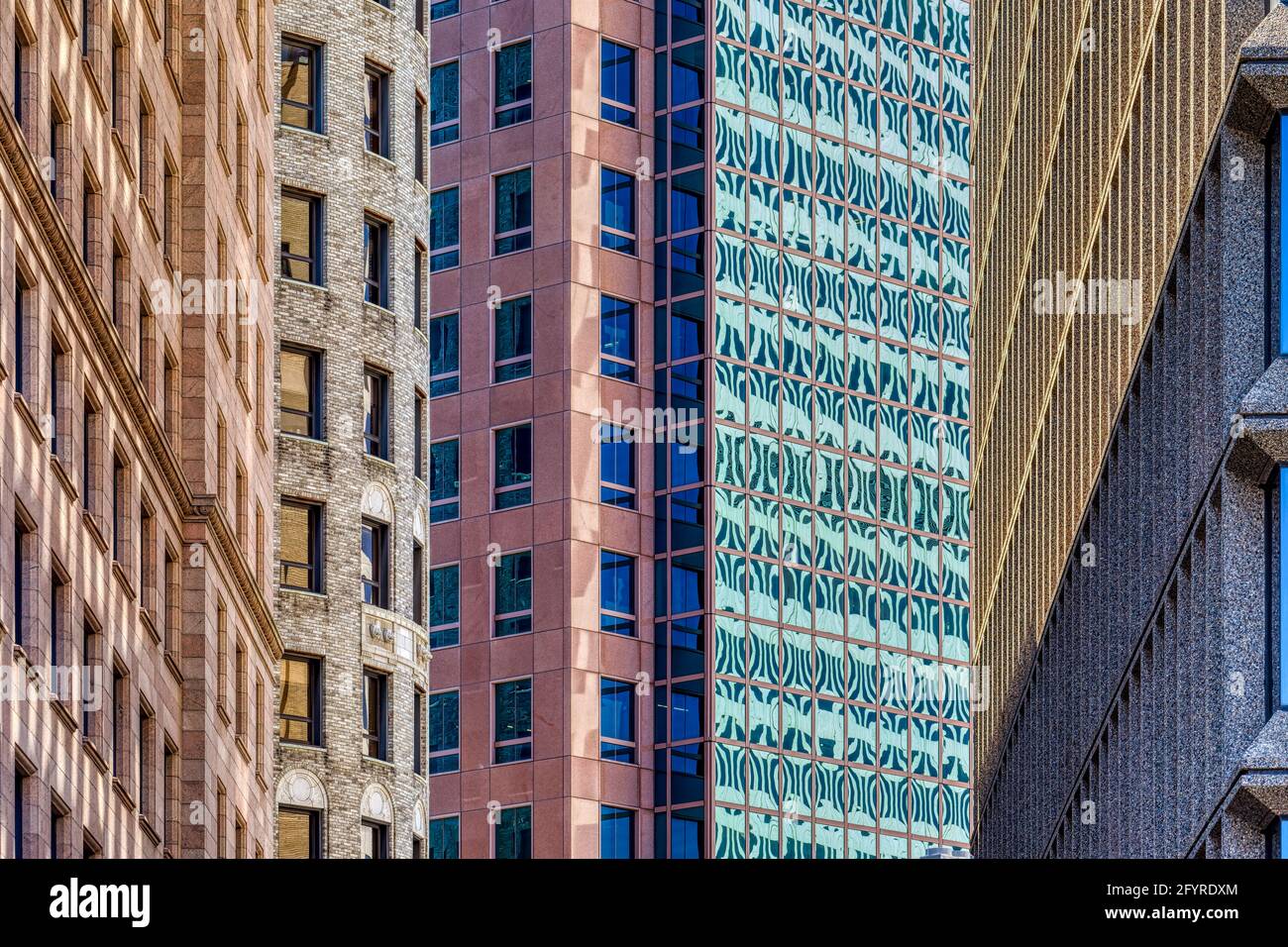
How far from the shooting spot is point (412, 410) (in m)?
79.0

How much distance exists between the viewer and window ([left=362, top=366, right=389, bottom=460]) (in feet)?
253

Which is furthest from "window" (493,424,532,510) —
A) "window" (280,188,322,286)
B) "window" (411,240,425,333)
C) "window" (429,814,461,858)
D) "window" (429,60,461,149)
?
"window" (280,188,322,286)

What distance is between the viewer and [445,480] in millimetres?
117875

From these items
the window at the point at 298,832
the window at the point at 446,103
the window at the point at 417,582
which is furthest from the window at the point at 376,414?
the window at the point at 446,103

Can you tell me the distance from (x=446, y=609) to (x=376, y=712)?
131 feet

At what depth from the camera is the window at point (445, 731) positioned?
113875mm

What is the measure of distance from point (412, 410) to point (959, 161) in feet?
190

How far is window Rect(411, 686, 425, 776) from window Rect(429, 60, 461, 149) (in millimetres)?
44253

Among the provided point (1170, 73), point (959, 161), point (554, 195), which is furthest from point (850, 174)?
point (1170, 73)

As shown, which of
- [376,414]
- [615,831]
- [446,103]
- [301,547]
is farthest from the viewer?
[446,103]

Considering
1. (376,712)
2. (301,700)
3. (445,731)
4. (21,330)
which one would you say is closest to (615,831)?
(445,731)

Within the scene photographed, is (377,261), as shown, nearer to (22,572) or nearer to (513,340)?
(22,572)

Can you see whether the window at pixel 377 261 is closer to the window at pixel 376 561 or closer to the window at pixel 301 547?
the window at pixel 376 561

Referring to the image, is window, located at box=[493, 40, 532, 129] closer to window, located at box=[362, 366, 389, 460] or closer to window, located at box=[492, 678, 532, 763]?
window, located at box=[492, 678, 532, 763]
